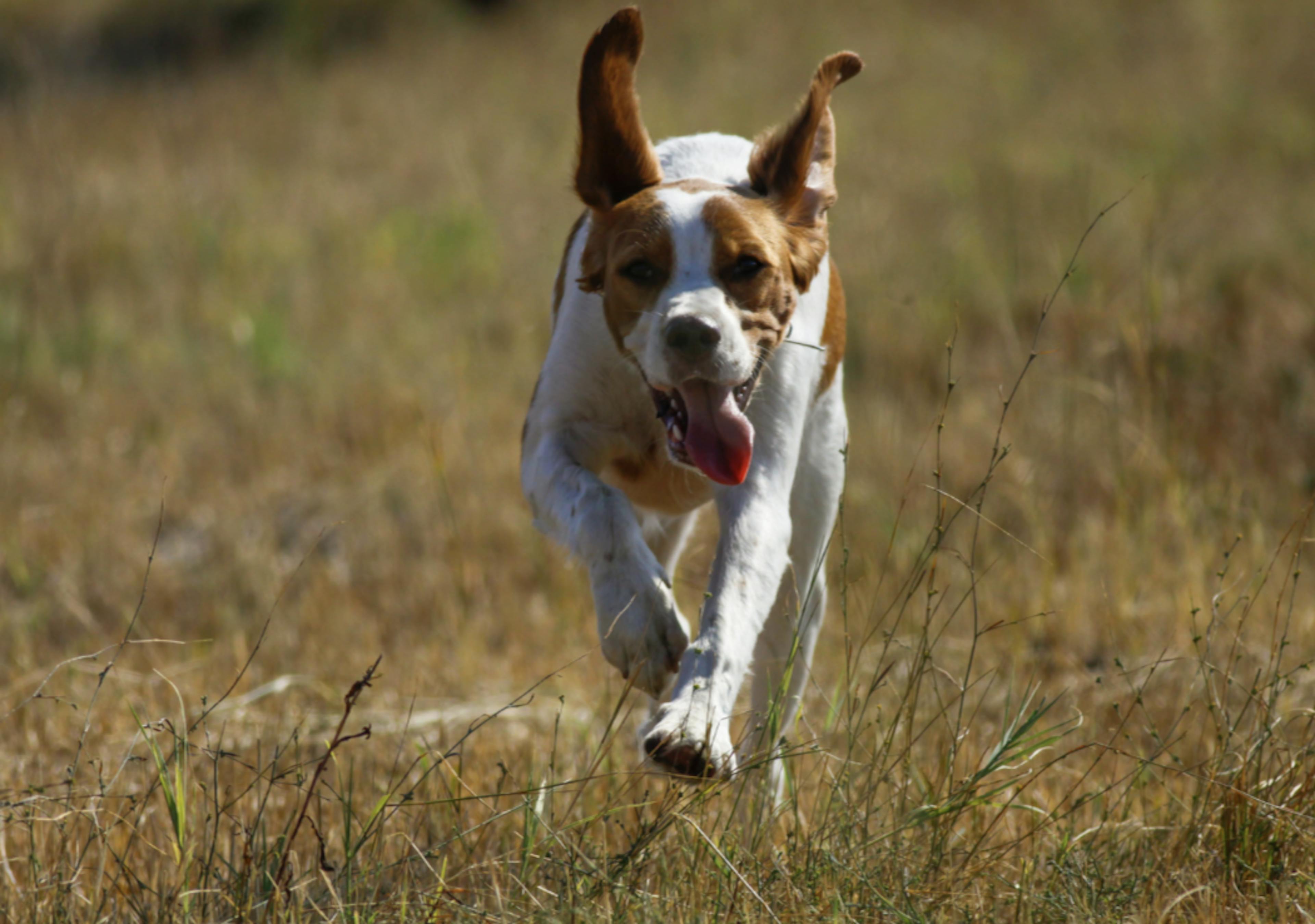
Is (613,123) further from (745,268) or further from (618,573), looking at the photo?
(618,573)

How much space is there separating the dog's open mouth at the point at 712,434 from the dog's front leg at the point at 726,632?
0.17 m

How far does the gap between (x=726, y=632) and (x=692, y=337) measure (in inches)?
22.6

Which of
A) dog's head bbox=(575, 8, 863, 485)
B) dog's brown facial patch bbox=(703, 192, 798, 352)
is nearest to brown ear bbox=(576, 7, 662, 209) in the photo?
dog's head bbox=(575, 8, 863, 485)

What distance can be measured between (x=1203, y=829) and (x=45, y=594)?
470 centimetres

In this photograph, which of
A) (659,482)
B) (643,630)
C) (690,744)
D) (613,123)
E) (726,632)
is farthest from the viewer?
(659,482)

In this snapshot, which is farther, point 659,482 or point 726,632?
point 659,482

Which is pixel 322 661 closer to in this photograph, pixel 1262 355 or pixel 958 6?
pixel 1262 355

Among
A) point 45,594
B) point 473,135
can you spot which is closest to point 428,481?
point 45,594

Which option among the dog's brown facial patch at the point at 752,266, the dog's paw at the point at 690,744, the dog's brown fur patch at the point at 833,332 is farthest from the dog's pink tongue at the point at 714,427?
the dog's brown fur patch at the point at 833,332

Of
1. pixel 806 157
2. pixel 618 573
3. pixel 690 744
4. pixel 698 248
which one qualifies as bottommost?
pixel 690 744

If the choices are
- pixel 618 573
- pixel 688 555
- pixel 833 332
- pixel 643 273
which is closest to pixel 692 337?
pixel 643 273

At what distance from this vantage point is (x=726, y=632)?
2770mm

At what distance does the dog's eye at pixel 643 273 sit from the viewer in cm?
292

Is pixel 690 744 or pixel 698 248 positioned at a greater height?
pixel 698 248
